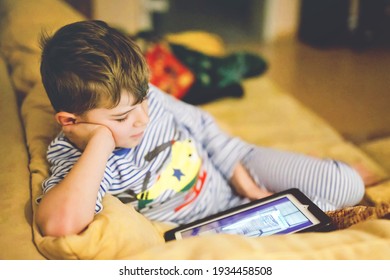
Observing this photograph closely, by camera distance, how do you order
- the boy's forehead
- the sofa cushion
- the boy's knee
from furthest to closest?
the sofa cushion
the boy's knee
the boy's forehead

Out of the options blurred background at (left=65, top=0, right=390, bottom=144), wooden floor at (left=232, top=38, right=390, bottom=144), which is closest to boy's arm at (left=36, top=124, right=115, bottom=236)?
blurred background at (left=65, top=0, right=390, bottom=144)

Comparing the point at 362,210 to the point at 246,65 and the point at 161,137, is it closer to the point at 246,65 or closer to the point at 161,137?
the point at 161,137


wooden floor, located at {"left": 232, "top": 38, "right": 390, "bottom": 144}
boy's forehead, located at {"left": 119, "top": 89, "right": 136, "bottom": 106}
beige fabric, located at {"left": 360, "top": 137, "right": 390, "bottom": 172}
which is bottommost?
wooden floor, located at {"left": 232, "top": 38, "right": 390, "bottom": 144}

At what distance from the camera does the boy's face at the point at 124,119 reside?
681 millimetres

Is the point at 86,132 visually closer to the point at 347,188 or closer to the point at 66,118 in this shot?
the point at 66,118

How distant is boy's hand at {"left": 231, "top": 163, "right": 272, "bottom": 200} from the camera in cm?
91

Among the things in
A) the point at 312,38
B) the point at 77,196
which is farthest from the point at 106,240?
the point at 312,38

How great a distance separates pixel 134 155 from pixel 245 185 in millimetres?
247

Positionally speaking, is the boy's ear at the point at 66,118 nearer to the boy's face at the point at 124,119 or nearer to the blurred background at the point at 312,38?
the boy's face at the point at 124,119

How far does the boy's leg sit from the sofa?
0.15ft

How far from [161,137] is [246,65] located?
2.74 feet

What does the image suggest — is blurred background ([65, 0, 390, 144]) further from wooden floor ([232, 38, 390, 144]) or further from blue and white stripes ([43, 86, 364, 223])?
blue and white stripes ([43, 86, 364, 223])

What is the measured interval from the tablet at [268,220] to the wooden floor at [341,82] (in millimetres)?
836

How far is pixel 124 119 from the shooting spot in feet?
2.31
